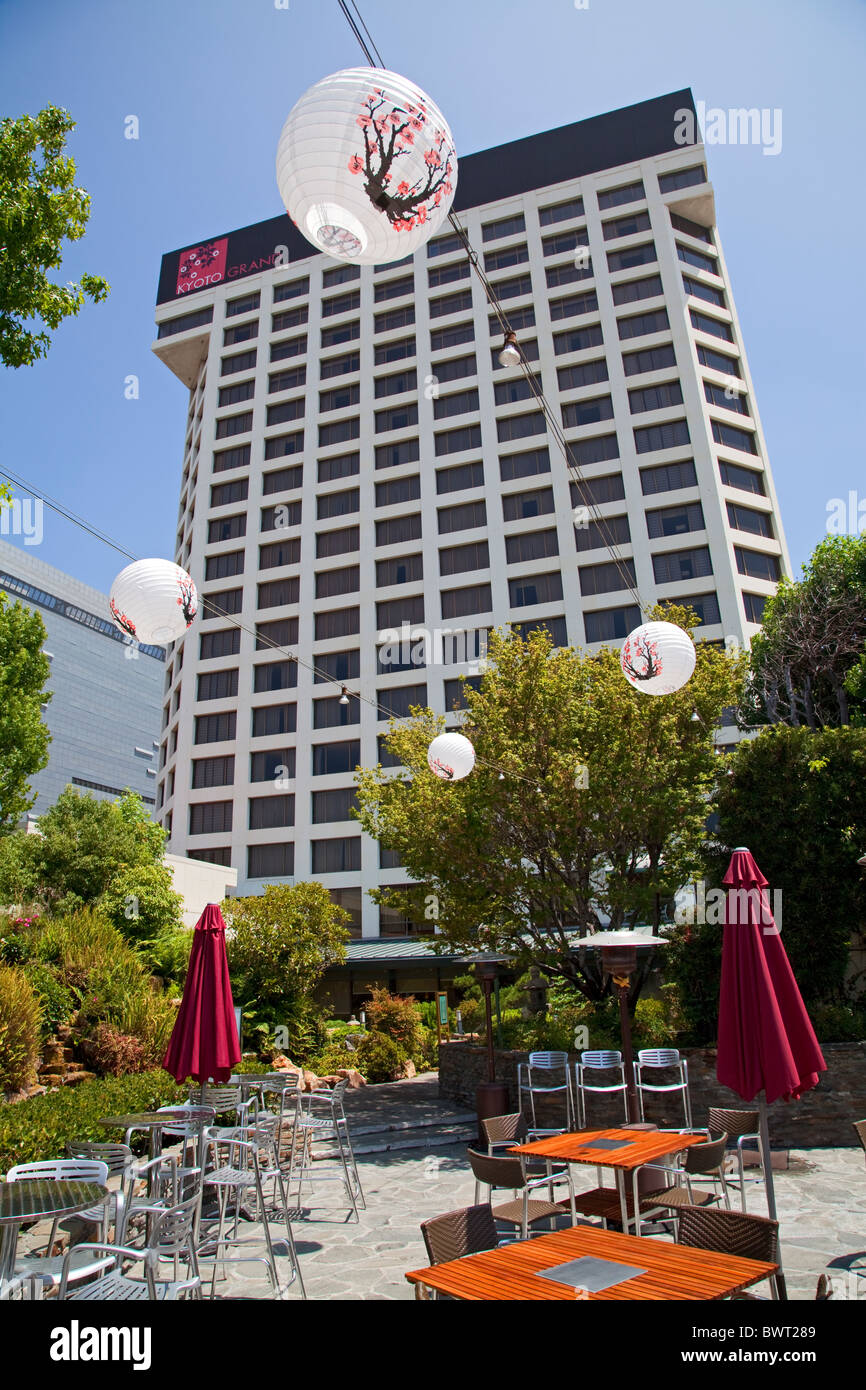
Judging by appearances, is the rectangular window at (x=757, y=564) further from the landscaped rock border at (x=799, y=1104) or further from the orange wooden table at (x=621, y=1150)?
the orange wooden table at (x=621, y=1150)

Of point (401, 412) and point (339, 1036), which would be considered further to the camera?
point (401, 412)

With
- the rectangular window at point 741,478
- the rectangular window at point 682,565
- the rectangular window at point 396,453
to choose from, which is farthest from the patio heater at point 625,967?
the rectangular window at point 396,453

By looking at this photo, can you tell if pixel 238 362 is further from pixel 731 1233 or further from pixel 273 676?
pixel 731 1233

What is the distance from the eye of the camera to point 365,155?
3693 mm

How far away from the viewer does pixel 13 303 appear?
26.9 feet

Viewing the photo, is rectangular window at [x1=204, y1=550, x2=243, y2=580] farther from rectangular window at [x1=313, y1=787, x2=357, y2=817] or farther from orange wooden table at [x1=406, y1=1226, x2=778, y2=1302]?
orange wooden table at [x1=406, y1=1226, x2=778, y2=1302]

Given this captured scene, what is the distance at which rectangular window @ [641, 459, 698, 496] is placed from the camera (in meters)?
35.6

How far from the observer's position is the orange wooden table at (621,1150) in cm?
583

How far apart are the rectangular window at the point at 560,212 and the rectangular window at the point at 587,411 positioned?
36.2 ft

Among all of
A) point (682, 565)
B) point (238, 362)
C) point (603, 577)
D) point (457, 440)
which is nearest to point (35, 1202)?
point (603, 577)

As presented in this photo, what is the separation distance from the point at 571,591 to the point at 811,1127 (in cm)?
2725

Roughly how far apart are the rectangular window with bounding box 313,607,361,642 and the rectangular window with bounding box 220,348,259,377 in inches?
688
